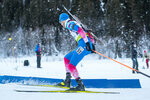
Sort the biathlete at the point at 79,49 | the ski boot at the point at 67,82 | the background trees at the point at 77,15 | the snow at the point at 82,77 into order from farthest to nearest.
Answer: the background trees at the point at 77,15 → the ski boot at the point at 67,82 → the biathlete at the point at 79,49 → the snow at the point at 82,77

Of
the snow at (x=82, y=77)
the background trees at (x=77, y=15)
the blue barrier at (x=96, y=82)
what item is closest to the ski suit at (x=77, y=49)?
the snow at (x=82, y=77)

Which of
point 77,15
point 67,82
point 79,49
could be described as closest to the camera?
point 79,49

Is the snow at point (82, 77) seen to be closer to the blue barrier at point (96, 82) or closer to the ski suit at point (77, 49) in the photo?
the blue barrier at point (96, 82)

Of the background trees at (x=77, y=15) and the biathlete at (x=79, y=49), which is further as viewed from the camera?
the background trees at (x=77, y=15)

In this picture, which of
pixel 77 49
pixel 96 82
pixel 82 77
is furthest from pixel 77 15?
pixel 77 49

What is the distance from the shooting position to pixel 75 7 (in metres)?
31.3

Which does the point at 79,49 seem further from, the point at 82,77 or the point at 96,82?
the point at 82,77

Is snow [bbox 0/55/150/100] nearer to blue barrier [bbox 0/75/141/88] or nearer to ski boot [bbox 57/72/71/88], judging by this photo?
blue barrier [bbox 0/75/141/88]

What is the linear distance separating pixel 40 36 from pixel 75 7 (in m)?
9.73

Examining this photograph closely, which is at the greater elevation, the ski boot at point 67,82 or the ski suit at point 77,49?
the ski suit at point 77,49

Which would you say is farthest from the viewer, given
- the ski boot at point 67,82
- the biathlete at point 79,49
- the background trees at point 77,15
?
the background trees at point 77,15

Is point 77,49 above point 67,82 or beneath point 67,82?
above

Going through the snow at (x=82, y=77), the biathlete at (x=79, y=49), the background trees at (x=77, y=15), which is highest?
the background trees at (x=77, y=15)

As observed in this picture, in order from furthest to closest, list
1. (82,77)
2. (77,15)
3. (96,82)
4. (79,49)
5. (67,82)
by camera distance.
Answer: (77,15), (82,77), (96,82), (67,82), (79,49)
